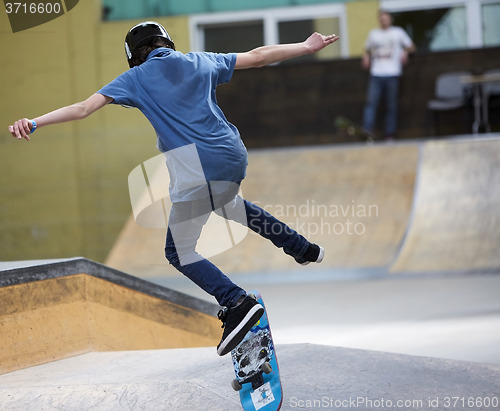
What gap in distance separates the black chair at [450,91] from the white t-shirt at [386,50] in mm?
969

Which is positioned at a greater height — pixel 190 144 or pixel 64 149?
pixel 190 144

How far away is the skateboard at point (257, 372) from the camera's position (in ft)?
9.55

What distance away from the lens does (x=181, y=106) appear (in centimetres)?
289

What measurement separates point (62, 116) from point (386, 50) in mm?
8667

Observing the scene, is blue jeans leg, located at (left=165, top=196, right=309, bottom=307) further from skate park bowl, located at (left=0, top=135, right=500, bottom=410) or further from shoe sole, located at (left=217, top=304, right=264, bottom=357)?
skate park bowl, located at (left=0, top=135, right=500, bottom=410)

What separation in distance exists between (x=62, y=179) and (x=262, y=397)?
9.67 meters

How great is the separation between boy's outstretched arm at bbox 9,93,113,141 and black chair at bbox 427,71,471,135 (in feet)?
30.8

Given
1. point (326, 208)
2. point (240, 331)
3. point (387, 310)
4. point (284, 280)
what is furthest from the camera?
point (326, 208)

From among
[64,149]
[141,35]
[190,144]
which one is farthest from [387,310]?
[64,149]

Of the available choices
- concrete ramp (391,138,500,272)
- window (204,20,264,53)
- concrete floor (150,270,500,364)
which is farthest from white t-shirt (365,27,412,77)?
concrete floor (150,270,500,364)

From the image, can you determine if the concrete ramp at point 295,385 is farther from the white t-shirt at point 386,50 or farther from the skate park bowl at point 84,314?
the white t-shirt at point 386,50

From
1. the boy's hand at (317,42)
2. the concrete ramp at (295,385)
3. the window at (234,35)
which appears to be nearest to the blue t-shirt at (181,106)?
the boy's hand at (317,42)

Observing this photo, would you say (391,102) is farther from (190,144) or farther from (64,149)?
(190,144)

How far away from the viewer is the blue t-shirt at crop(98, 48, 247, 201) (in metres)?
2.87
